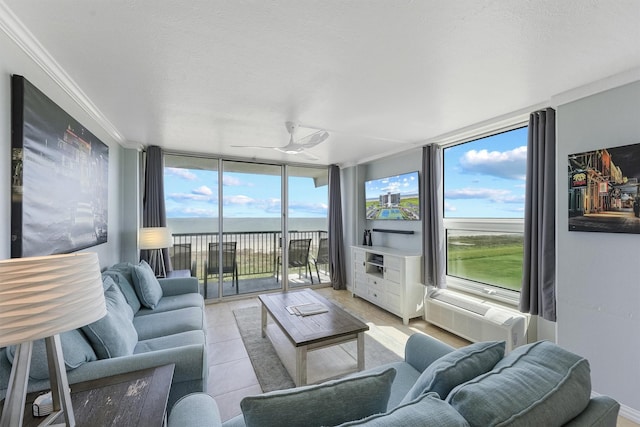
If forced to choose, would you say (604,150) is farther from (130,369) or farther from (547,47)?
(130,369)

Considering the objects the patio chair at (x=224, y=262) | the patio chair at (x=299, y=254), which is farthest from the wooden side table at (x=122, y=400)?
the patio chair at (x=299, y=254)

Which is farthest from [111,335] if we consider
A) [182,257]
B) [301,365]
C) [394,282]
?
[394,282]

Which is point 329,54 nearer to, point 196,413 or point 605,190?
point 196,413

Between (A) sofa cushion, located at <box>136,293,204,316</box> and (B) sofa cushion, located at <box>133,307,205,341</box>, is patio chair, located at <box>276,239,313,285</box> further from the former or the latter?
(B) sofa cushion, located at <box>133,307,205,341</box>

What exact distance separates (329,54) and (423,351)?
75.5 inches

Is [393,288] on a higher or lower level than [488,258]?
lower

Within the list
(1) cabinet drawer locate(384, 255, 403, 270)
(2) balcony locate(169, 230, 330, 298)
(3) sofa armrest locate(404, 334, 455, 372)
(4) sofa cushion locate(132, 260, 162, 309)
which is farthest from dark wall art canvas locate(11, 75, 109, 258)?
(1) cabinet drawer locate(384, 255, 403, 270)

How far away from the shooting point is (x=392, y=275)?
3.75 meters

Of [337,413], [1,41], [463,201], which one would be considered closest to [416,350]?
[337,413]

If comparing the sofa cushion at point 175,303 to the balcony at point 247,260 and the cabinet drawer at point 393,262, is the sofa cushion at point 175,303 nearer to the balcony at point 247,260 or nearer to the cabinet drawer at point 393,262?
the balcony at point 247,260

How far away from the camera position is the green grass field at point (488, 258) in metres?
2.85

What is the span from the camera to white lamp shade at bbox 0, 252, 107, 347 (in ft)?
2.75

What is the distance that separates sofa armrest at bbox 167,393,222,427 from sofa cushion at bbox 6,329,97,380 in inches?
24.7

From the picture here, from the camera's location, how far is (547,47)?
5.16ft
